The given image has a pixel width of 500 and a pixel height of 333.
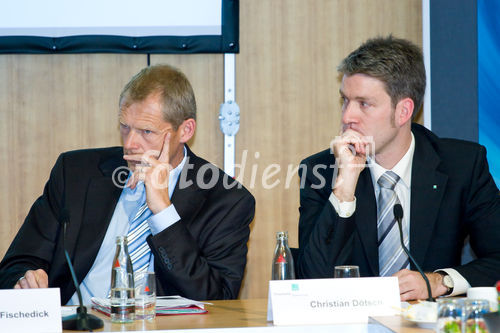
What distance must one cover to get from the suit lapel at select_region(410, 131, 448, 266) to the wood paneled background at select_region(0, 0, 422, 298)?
956 millimetres

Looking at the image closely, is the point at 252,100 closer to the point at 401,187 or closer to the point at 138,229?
the point at 401,187

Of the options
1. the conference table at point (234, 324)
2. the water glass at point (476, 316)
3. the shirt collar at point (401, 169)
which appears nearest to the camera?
the water glass at point (476, 316)

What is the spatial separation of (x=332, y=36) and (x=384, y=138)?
1103 millimetres

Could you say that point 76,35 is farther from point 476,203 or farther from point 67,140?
point 476,203

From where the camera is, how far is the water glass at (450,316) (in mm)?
1259

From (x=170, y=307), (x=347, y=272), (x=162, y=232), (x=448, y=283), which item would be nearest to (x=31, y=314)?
(x=170, y=307)

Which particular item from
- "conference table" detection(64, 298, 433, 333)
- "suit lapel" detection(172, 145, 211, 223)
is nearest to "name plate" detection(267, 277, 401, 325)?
"conference table" detection(64, 298, 433, 333)

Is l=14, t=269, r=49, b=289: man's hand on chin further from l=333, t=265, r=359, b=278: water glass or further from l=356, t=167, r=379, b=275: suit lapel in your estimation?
l=356, t=167, r=379, b=275: suit lapel

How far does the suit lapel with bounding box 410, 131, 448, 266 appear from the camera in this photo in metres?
2.51

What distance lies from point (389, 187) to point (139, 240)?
1044 millimetres

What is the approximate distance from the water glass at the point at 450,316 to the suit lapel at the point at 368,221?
47.1 inches

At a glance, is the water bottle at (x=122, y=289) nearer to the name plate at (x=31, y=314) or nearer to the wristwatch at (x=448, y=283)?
the name plate at (x=31, y=314)

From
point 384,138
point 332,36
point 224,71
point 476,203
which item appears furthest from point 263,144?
point 476,203

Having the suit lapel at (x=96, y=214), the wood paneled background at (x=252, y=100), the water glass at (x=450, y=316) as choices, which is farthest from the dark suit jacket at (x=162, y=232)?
the water glass at (x=450, y=316)
